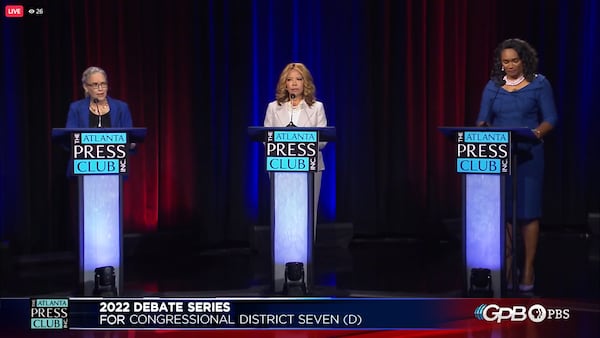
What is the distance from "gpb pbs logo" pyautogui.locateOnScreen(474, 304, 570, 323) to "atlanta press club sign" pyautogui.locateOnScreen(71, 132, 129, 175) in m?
2.13

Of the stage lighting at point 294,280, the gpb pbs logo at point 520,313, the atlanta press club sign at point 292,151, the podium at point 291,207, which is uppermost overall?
the atlanta press club sign at point 292,151

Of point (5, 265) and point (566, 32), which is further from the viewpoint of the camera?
point (566, 32)

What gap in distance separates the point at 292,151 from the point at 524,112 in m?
1.34

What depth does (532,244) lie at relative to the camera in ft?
16.2

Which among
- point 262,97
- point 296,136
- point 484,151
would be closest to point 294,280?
point 296,136

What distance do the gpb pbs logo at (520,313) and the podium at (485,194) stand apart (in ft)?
0.53

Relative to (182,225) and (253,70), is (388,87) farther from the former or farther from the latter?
(182,225)

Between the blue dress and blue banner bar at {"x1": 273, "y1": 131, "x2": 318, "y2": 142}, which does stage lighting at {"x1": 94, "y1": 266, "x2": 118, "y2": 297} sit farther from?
the blue dress

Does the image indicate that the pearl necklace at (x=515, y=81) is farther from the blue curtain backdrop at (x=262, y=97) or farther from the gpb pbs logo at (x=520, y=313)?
the blue curtain backdrop at (x=262, y=97)

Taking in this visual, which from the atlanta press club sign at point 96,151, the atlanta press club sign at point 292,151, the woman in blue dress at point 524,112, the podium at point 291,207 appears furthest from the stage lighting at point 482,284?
the atlanta press club sign at point 96,151

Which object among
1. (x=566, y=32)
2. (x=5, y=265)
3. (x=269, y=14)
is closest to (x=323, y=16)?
(x=269, y=14)

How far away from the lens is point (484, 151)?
14.8ft

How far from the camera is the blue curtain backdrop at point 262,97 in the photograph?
21.0 ft

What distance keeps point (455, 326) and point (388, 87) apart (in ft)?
11.0
